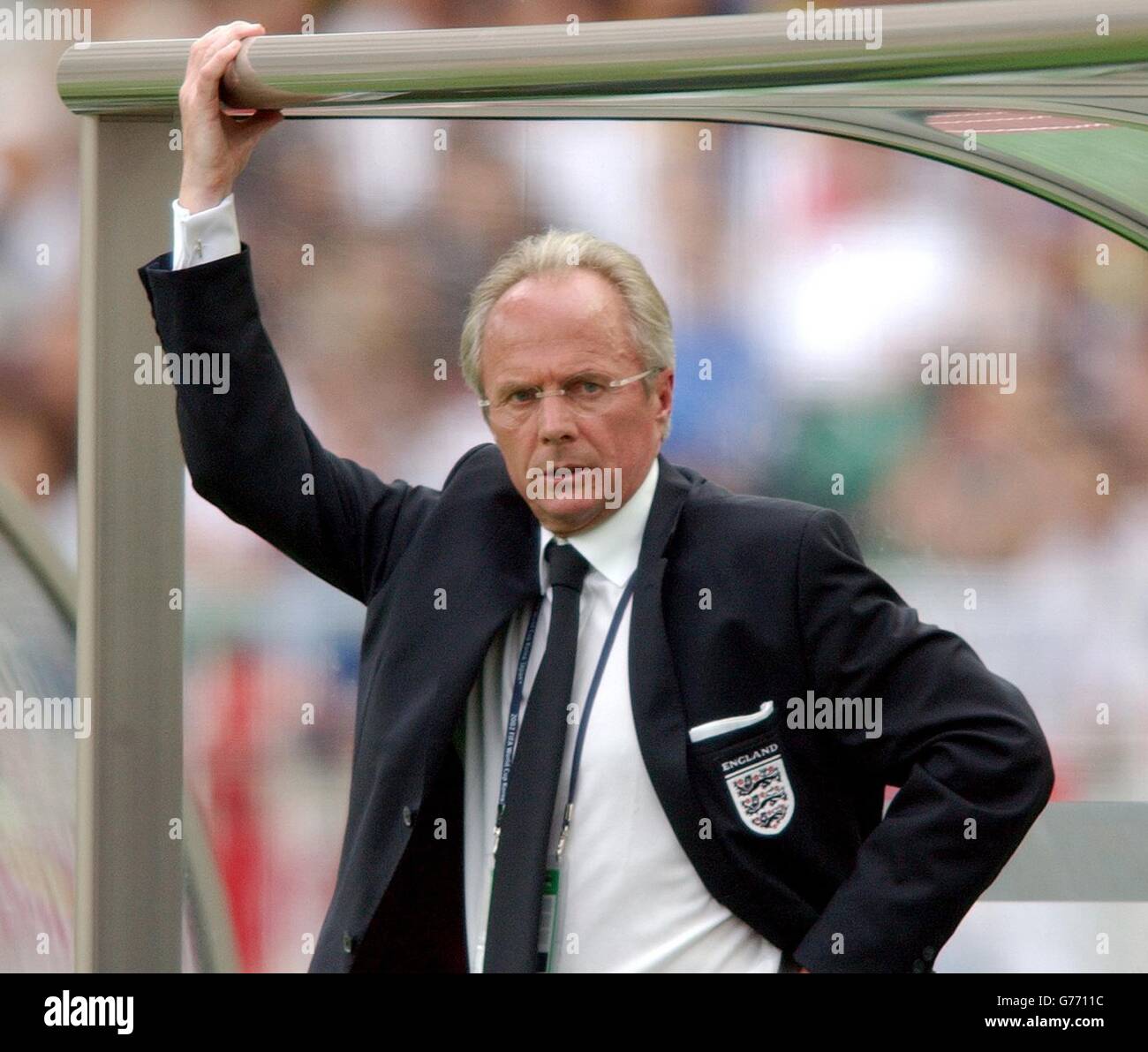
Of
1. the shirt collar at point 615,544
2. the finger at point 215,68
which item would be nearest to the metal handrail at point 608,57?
the finger at point 215,68

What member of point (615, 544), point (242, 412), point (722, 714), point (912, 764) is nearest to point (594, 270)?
point (615, 544)

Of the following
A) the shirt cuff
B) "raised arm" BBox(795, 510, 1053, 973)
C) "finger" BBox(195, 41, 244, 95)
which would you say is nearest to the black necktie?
"raised arm" BBox(795, 510, 1053, 973)

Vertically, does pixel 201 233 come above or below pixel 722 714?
above

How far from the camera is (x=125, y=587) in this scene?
1655 mm

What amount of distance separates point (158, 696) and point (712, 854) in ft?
1.87

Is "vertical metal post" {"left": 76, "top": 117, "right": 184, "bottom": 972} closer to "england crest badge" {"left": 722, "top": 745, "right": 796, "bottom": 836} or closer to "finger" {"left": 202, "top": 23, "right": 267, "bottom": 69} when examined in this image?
"finger" {"left": 202, "top": 23, "right": 267, "bottom": 69}

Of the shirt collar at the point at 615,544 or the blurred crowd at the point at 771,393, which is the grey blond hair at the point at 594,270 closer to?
the shirt collar at the point at 615,544

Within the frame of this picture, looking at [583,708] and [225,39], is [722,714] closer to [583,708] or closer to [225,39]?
[583,708]

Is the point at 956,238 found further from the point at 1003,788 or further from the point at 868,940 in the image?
the point at 868,940

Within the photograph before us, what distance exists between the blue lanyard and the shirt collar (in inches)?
0.9

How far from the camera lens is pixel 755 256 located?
2.42 metres

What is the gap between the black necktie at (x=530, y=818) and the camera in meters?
1.60

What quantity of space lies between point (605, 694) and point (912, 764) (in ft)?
1.03
